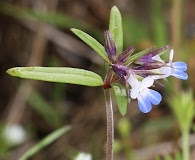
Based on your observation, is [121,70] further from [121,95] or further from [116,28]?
[116,28]

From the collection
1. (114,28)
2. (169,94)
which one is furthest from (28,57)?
(114,28)

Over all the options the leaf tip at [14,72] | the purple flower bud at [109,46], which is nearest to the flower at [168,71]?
the purple flower bud at [109,46]

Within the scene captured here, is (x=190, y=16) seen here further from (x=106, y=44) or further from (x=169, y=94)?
(x=106, y=44)

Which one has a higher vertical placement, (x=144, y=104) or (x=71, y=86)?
(x=71, y=86)

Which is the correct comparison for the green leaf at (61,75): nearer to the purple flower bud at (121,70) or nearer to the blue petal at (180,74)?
the purple flower bud at (121,70)

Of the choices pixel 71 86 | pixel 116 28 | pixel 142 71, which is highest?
pixel 71 86

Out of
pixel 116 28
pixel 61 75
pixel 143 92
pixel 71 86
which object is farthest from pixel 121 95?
pixel 71 86
